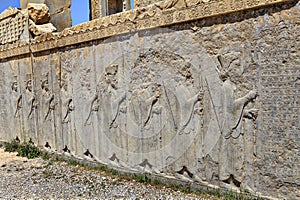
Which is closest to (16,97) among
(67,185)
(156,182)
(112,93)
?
(112,93)

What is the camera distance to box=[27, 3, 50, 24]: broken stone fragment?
6.77 metres

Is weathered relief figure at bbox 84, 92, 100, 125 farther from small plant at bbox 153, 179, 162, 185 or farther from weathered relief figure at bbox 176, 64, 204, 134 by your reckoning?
weathered relief figure at bbox 176, 64, 204, 134

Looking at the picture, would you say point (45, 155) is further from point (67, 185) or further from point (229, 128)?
point (229, 128)

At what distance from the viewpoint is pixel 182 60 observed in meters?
4.15

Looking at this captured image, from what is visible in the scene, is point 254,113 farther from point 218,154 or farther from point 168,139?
point 168,139

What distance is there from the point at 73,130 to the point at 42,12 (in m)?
2.52

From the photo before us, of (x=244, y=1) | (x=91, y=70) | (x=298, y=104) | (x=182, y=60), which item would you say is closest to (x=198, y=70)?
(x=182, y=60)

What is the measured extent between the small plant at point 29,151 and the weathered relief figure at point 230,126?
13.2 ft

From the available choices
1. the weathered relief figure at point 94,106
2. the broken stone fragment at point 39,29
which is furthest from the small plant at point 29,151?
the broken stone fragment at point 39,29

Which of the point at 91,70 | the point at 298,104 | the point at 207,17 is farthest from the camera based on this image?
the point at 91,70

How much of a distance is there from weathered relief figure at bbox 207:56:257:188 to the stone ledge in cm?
55

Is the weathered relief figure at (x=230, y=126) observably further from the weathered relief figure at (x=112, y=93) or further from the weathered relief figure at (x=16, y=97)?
the weathered relief figure at (x=16, y=97)

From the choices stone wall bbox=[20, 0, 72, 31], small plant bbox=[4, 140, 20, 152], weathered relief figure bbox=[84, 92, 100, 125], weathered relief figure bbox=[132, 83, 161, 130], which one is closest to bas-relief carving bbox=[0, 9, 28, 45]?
stone wall bbox=[20, 0, 72, 31]

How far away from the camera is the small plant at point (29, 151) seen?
6.57 metres
